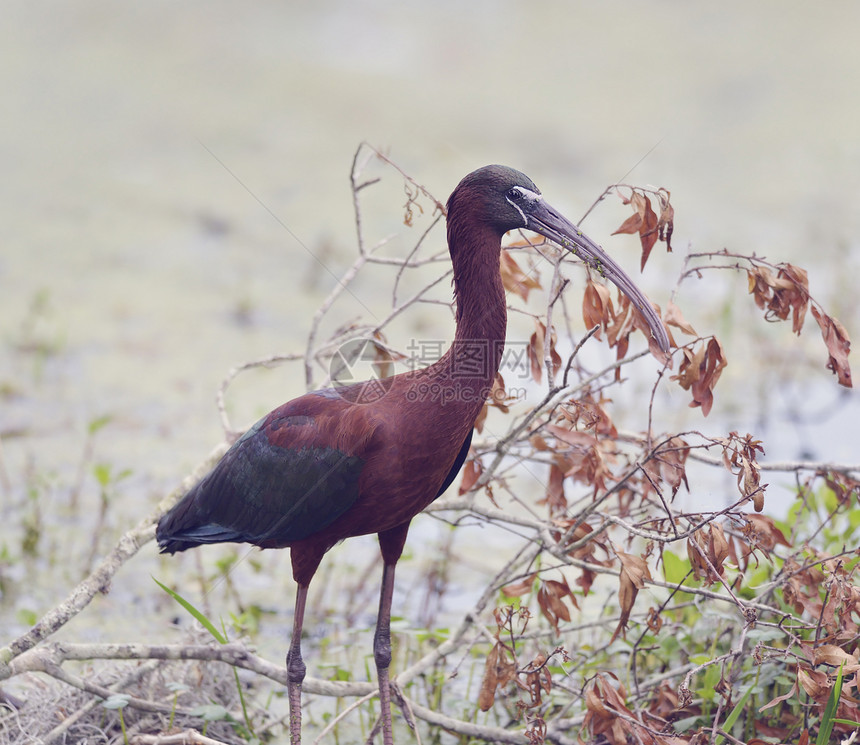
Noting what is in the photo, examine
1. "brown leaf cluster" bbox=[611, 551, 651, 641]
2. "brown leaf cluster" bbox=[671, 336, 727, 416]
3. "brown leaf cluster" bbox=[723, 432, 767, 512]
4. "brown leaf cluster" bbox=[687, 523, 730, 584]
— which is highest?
"brown leaf cluster" bbox=[671, 336, 727, 416]

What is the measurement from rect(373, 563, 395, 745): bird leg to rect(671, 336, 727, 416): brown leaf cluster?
1.03 m

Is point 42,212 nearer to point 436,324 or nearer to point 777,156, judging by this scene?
point 436,324

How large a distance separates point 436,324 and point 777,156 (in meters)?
3.99

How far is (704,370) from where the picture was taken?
291 cm

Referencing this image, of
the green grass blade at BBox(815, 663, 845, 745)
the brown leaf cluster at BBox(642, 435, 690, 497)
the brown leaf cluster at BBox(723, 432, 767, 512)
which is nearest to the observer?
the brown leaf cluster at BBox(723, 432, 767, 512)

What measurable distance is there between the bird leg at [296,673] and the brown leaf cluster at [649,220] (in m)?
1.40

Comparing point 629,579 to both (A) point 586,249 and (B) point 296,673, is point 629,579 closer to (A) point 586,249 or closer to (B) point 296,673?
(A) point 586,249

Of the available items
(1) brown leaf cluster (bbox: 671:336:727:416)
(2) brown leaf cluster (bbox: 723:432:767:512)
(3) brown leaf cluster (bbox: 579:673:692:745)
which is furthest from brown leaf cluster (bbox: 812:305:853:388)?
(3) brown leaf cluster (bbox: 579:673:692:745)

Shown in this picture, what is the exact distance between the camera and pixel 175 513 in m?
3.28

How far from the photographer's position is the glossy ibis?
278 centimetres

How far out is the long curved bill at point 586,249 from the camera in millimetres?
2809

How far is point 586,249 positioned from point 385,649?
1.39 meters

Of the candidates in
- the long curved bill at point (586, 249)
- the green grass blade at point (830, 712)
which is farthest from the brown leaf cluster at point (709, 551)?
the long curved bill at point (586, 249)

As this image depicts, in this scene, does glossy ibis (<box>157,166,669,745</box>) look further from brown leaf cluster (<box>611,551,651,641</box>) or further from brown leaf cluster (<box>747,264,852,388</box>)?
brown leaf cluster (<box>611,551,651,641</box>)
